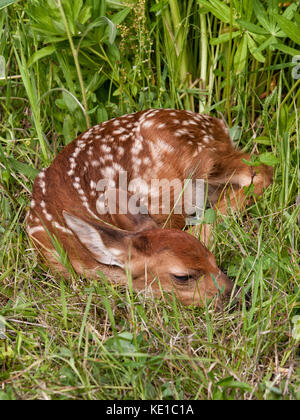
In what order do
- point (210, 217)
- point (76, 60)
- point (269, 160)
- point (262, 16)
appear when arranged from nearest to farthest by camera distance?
point (210, 217) → point (269, 160) → point (262, 16) → point (76, 60)

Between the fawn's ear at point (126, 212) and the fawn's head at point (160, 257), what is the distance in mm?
123

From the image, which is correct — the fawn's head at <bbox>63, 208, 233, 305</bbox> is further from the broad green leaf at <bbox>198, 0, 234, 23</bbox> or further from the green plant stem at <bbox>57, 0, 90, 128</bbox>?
the broad green leaf at <bbox>198, 0, 234, 23</bbox>

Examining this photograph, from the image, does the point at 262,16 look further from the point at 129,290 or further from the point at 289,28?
the point at 129,290

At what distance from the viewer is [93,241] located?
9.30 ft

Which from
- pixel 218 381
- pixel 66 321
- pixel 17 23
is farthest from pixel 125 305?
pixel 17 23

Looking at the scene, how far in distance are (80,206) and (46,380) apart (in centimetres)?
122

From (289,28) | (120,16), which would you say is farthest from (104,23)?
(289,28)

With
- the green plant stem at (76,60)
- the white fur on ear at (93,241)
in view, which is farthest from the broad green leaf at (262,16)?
the white fur on ear at (93,241)

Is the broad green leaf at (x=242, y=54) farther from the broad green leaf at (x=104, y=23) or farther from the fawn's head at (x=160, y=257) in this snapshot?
the fawn's head at (x=160, y=257)

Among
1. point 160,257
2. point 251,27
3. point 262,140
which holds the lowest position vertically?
point 160,257

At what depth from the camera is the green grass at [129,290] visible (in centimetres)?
233

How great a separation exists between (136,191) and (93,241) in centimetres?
67

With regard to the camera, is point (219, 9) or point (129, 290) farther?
point (219, 9)
